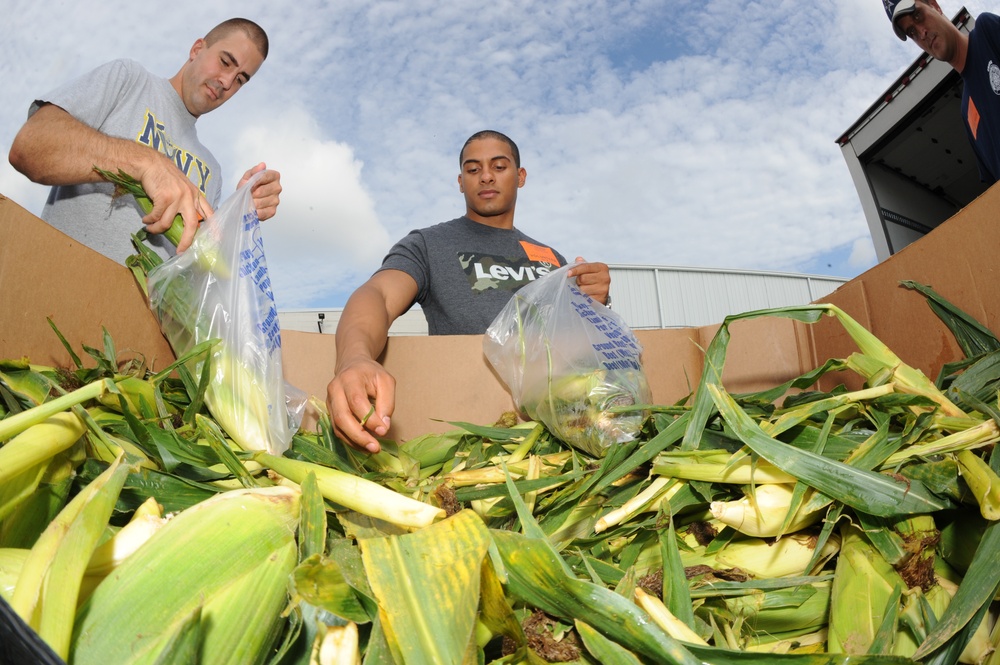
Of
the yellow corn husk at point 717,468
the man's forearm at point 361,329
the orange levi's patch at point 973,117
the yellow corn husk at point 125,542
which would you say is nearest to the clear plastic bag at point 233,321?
the man's forearm at point 361,329

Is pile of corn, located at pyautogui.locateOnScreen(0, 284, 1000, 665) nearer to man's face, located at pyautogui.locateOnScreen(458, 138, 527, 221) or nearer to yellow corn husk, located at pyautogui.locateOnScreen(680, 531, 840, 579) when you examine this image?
yellow corn husk, located at pyautogui.locateOnScreen(680, 531, 840, 579)

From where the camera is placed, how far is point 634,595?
0.54 meters

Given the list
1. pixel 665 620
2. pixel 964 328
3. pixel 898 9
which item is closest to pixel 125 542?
pixel 665 620

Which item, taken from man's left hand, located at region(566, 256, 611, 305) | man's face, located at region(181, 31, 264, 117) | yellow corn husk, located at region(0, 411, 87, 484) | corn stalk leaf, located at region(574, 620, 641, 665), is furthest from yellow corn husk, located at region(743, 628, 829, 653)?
man's face, located at region(181, 31, 264, 117)

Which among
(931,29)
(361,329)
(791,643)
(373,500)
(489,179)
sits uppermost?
(931,29)

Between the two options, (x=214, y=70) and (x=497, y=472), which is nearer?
(x=497, y=472)

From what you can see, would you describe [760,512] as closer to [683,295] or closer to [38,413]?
[38,413]

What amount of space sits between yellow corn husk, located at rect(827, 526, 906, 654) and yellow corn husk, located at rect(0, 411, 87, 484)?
0.73 metres

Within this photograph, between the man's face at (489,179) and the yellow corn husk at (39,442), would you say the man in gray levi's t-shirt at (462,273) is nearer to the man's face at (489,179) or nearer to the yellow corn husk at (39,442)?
the man's face at (489,179)

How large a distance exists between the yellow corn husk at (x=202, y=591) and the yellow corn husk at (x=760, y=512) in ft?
1.41

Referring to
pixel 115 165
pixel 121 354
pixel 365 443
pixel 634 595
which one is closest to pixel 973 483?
pixel 634 595

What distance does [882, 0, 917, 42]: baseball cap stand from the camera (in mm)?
2058

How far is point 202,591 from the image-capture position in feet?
1.48

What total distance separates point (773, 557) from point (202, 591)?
565mm
